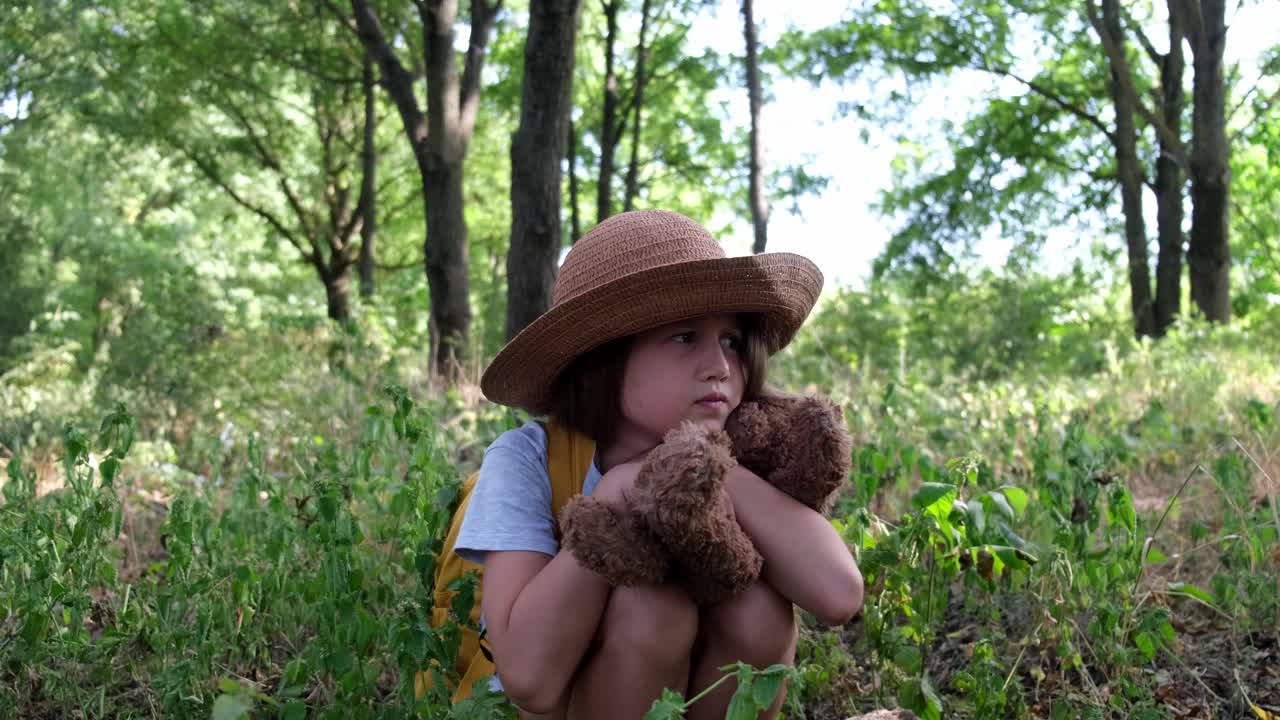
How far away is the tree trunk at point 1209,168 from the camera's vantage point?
10680 millimetres

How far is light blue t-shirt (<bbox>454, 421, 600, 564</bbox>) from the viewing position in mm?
2193

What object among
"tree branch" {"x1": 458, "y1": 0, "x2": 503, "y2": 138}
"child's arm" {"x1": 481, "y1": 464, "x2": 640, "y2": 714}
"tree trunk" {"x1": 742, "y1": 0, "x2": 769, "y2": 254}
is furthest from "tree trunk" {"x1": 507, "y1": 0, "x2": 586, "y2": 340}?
"child's arm" {"x1": 481, "y1": 464, "x2": 640, "y2": 714}

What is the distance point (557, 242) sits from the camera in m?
6.85

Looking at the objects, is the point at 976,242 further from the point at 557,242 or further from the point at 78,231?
the point at 78,231

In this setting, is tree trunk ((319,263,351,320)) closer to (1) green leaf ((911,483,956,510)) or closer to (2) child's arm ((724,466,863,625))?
(1) green leaf ((911,483,956,510))

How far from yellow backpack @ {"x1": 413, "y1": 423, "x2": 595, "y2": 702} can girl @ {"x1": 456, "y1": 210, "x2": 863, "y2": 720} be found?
3cm

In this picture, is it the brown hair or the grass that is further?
the grass

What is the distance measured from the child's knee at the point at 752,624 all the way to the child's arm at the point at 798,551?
4cm

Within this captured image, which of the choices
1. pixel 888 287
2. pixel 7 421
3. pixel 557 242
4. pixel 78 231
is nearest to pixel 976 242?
pixel 888 287

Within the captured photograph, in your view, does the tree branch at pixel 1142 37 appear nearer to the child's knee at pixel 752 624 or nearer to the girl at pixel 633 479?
the girl at pixel 633 479

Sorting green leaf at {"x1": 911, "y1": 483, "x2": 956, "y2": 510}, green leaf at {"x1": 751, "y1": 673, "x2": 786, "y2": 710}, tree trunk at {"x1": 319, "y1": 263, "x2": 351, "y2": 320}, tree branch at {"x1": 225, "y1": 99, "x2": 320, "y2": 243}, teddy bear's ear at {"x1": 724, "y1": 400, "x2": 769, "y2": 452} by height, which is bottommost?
green leaf at {"x1": 751, "y1": 673, "x2": 786, "y2": 710}

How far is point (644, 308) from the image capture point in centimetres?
229

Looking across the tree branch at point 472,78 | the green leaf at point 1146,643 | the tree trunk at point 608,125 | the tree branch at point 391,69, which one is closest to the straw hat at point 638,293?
the green leaf at point 1146,643

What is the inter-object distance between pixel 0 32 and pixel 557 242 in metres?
12.6
